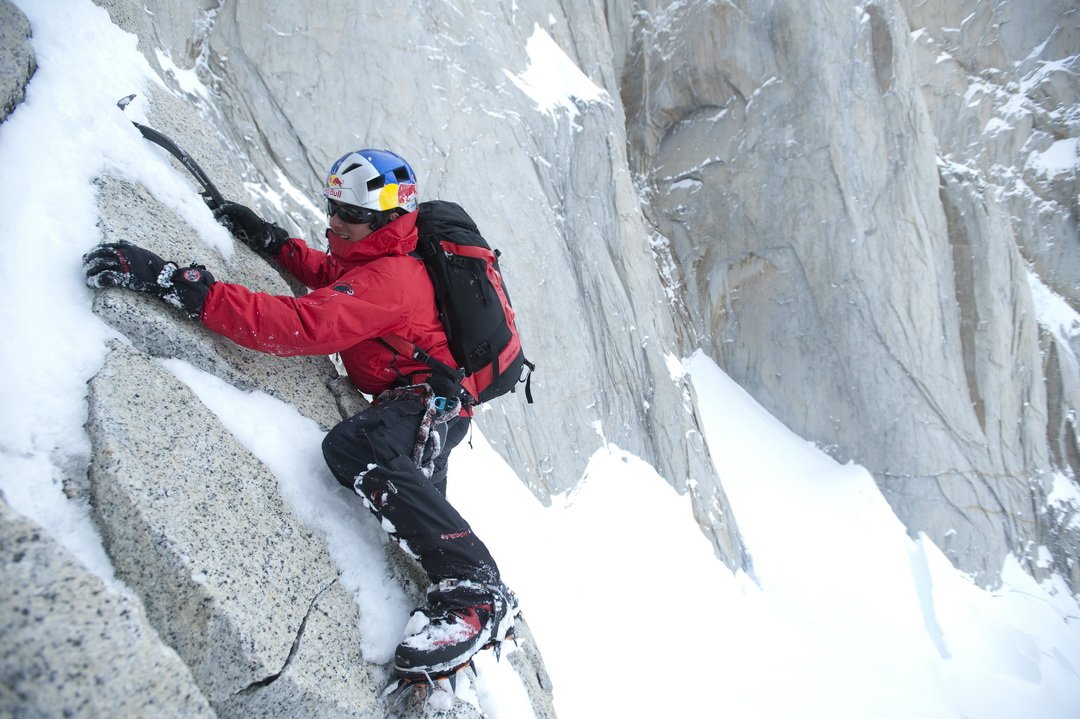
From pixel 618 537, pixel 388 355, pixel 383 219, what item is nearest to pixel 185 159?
pixel 383 219

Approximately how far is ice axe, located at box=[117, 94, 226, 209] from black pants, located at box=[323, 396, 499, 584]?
1943 millimetres

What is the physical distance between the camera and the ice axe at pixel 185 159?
3928 mm

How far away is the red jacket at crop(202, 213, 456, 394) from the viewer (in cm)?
317

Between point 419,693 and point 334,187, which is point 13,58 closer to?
point 334,187

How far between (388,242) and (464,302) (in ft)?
1.84

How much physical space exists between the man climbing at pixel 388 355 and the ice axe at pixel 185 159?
3.06ft

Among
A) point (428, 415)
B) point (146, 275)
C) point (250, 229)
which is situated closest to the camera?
point (146, 275)

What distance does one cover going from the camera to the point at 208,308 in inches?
123

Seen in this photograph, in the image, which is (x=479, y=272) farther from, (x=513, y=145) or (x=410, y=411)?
(x=513, y=145)

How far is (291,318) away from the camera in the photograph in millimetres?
3189

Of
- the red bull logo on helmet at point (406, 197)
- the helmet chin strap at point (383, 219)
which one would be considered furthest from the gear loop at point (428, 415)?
the red bull logo on helmet at point (406, 197)

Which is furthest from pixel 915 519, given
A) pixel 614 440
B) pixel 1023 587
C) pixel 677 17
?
pixel 677 17

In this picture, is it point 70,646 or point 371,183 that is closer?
point 70,646

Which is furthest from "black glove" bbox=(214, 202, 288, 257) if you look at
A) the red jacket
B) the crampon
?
the crampon
